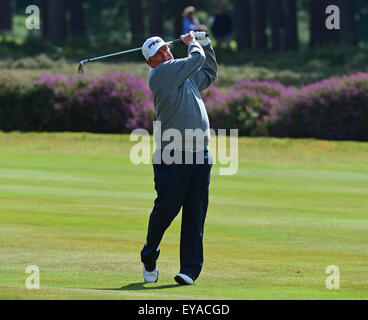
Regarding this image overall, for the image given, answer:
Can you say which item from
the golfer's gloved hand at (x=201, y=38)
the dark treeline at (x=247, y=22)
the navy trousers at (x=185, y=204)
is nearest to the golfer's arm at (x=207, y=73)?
the golfer's gloved hand at (x=201, y=38)

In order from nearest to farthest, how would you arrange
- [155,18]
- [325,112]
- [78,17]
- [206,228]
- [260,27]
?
[206,228], [325,112], [260,27], [155,18], [78,17]

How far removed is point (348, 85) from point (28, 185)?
11.6 metres

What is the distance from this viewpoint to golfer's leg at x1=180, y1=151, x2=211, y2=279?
30.7ft

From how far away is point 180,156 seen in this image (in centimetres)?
923

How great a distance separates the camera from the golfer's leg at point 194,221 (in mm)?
9359

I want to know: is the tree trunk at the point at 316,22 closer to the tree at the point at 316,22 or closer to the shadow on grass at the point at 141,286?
the tree at the point at 316,22

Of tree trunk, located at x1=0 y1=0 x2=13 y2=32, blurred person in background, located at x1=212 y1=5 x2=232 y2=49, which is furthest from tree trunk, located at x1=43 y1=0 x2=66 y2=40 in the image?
blurred person in background, located at x1=212 y1=5 x2=232 y2=49

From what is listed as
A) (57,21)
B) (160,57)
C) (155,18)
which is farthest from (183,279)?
(155,18)

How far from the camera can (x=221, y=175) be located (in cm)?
2016

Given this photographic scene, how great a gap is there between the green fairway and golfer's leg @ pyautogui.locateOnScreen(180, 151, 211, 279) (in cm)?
19

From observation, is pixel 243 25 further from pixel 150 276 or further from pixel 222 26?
pixel 150 276

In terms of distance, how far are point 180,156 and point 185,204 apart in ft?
1.51
